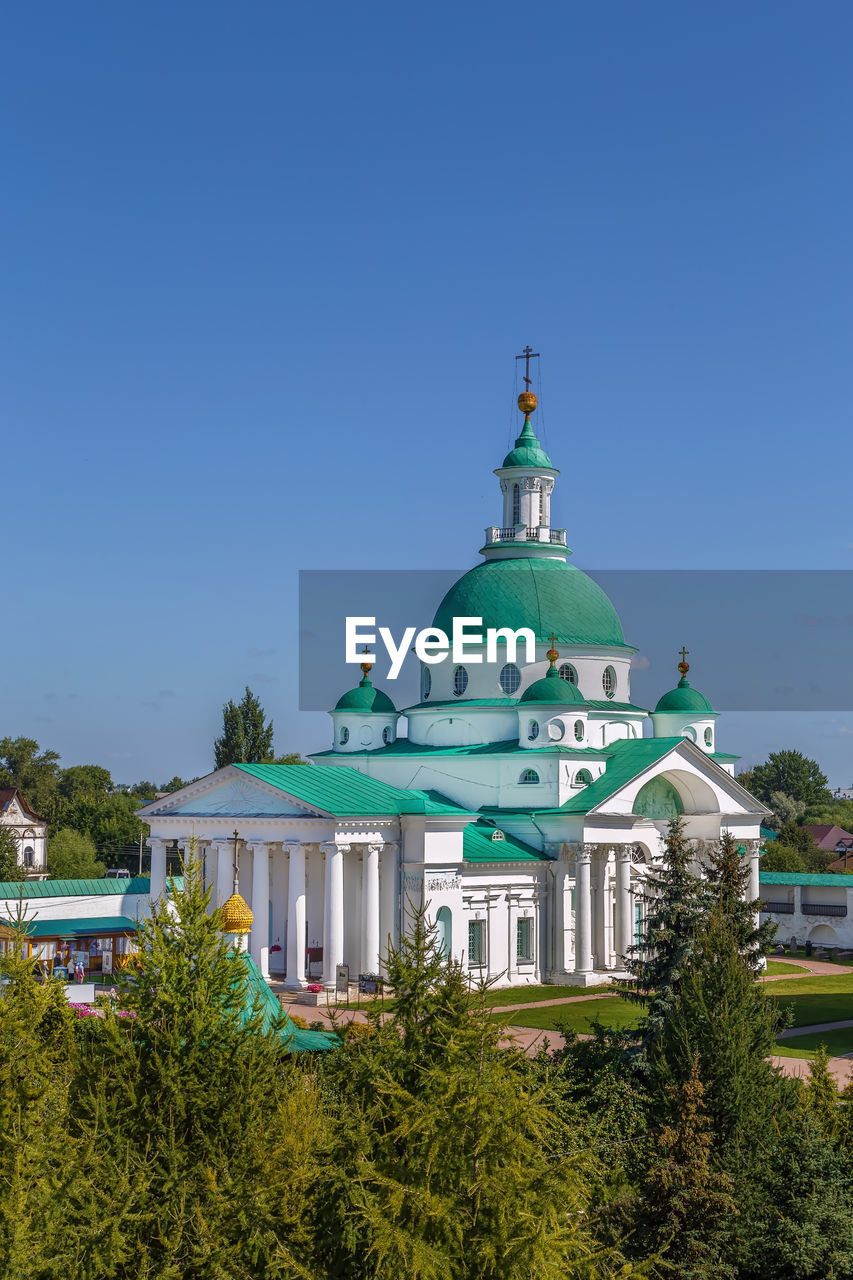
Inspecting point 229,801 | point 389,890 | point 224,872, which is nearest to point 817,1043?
point 389,890

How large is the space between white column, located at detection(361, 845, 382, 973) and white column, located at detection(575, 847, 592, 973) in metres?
7.48

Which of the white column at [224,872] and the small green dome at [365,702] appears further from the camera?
the small green dome at [365,702]

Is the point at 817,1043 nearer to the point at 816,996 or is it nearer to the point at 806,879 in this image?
the point at 816,996

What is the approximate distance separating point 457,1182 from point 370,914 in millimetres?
33455

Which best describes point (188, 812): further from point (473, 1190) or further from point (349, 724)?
point (473, 1190)

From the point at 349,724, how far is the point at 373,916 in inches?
516

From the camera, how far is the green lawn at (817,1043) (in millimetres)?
35781

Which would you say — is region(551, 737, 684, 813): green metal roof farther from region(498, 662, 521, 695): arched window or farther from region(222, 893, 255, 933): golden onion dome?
region(222, 893, 255, 933): golden onion dome

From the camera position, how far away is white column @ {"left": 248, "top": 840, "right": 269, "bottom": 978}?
46.4m

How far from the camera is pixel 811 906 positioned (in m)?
63.1

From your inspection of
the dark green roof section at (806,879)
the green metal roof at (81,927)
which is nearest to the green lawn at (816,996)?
the dark green roof section at (806,879)

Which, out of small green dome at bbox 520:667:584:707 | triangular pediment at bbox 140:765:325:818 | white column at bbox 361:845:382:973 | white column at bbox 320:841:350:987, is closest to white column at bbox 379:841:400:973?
white column at bbox 361:845:382:973

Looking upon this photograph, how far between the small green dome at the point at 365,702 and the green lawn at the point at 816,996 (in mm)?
17578

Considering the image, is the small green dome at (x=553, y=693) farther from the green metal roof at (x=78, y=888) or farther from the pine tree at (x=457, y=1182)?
the pine tree at (x=457, y=1182)
